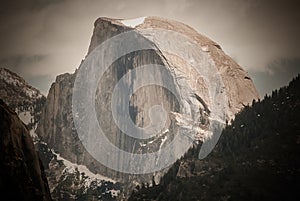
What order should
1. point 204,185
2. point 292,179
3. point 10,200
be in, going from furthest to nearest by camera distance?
point 204,185 < point 292,179 < point 10,200

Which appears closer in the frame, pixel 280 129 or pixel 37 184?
pixel 37 184

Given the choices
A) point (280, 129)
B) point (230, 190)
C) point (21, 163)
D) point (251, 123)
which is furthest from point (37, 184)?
point (251, 123)

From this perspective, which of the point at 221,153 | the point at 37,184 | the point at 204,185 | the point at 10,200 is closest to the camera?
the point at 10,200

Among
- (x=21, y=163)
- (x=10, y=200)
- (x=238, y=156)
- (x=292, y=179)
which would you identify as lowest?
(x=10, y=200)

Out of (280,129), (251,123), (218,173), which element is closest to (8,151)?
(218,173)

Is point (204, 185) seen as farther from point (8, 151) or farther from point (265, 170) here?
point (8, 151)

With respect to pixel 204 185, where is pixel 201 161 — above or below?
above
